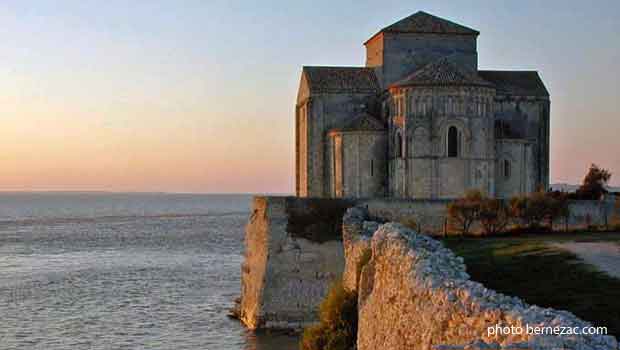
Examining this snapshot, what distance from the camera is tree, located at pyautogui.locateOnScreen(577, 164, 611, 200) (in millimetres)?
38269

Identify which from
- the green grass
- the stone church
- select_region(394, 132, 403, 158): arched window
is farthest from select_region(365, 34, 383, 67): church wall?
the green grass

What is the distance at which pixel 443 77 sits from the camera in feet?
111

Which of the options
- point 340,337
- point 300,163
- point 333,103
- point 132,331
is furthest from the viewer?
point 300,163

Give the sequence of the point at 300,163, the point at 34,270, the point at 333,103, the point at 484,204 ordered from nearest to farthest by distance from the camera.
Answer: the point at 484,204 → the point at 333,103 → the point at 300,163 → the point at 34,270

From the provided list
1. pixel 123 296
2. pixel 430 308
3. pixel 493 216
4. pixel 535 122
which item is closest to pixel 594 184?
pixel 535 122

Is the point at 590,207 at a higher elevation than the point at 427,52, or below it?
below

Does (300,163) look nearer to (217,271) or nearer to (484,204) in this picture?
(217,271)

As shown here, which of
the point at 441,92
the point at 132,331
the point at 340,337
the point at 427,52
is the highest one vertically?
the point at 427,52

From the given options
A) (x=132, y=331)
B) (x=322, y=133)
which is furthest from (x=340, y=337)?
(x=322, y=133)

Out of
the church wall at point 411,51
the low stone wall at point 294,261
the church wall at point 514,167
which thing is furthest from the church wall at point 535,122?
the low stone wall at point 294,261

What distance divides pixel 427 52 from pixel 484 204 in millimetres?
12553

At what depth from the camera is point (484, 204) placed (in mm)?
29344

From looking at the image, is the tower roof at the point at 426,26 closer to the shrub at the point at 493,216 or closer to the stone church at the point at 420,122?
the stone church at the point at 420,122

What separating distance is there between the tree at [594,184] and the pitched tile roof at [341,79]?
1188 cm
